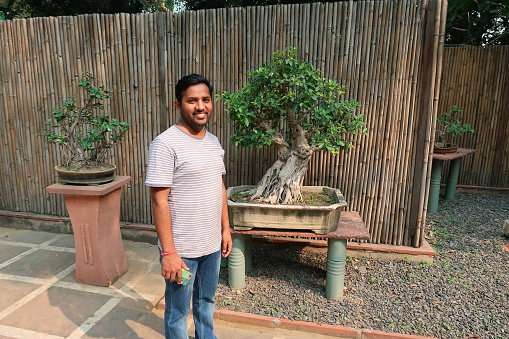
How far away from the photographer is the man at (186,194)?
165cm

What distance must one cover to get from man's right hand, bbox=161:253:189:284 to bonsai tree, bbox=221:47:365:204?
121 centimetres

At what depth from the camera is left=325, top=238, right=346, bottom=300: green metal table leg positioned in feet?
8.56

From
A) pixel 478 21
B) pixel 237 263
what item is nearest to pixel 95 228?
pixel 237 263

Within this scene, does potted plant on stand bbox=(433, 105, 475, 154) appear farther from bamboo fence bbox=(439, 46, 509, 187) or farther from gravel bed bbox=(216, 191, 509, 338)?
gravel bed bbox=(216, 191, 509, 338)

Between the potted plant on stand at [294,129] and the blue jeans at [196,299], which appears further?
the potted plant on stand at [294,129]

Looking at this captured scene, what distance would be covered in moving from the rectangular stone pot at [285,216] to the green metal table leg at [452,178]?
10.0ft

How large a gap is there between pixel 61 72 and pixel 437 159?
4841 millimetres

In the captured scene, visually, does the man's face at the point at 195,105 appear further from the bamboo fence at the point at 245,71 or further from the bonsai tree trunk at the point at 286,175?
the bamboo fence at the point at 245,71

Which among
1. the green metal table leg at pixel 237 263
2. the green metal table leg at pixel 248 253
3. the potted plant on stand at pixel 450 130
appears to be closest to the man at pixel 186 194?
the green metal table leg at pixel 237 263

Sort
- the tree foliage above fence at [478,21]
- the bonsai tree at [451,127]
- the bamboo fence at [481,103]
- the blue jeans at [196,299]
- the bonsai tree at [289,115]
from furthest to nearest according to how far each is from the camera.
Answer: the tree foliage above fence at [478,21]
the bamboo fence at [481,103]
the bonsai tree at [451,127]
the bonsai tree at [289,115]
the blue jeans at [196,299]

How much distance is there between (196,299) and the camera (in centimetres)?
199

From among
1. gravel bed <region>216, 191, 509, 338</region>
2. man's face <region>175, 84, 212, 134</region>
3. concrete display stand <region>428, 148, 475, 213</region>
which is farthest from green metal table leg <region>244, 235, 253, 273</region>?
concrete display stand <region>428, 148, 475, 213</region>

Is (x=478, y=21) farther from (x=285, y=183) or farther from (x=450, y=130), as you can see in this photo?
(x=285, y=183)

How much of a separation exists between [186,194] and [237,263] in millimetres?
1284
